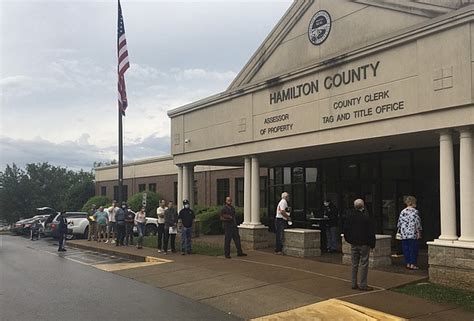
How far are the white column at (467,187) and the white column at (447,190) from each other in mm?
312

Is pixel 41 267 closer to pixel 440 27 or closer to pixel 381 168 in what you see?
pixel 381 168

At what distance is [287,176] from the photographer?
21.0m

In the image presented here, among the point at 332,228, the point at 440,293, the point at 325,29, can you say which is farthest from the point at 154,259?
the point at 440,293

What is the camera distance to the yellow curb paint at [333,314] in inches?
311

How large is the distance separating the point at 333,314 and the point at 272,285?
2.38 m

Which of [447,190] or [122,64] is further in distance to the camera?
[122,64]

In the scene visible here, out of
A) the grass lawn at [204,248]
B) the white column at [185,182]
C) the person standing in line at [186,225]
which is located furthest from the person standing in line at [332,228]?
the white column at [185,182]

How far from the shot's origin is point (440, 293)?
9391mm

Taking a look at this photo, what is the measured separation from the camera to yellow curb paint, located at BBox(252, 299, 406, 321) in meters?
7.90

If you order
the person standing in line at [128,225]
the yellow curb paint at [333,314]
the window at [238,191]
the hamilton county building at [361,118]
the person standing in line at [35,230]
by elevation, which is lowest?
the person standing in line at [35,230]

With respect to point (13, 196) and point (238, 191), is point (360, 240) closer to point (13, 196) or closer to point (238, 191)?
point (238, 191)

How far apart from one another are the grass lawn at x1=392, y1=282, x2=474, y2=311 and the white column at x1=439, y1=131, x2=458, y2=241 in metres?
1.09

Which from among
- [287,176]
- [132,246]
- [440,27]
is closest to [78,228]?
[132,246]

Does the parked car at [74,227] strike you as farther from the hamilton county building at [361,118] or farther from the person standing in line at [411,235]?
the person standing in line at [411,235]
